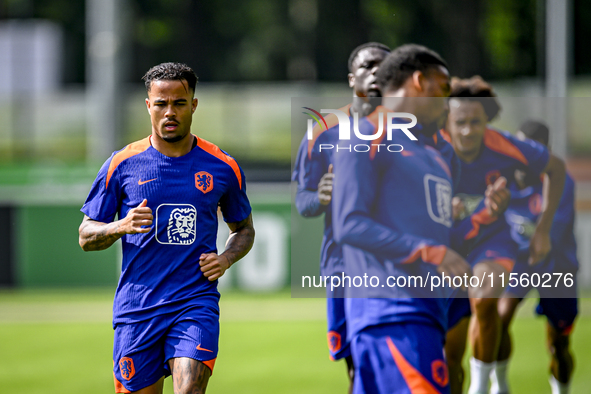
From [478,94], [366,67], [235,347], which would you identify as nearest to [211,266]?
[366,67]

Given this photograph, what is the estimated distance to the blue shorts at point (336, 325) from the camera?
4.74 m

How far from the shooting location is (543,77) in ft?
75.1

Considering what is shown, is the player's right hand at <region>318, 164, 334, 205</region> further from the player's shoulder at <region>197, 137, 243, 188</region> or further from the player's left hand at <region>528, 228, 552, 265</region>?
the player's left hand at <region>528, 228, 552, 265</region>

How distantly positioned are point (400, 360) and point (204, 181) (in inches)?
60.2

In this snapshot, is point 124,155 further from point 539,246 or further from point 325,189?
point 539,246

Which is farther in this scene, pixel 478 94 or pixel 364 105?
pixel 478 94

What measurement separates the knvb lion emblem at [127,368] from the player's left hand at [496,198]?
9.11 feet

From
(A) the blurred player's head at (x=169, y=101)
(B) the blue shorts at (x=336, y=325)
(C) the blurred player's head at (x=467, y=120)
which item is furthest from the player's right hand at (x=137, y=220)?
(C) the blurred player's head at (x=467, y=120)

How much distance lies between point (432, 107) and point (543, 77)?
67.1 ft

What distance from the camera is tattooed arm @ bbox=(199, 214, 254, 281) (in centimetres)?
420

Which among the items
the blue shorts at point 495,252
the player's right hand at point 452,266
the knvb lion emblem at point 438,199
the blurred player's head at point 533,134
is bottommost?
the blue shorts at point 495,252

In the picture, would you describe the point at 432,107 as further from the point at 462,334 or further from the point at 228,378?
the point at 228,378

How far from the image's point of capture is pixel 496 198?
538 centimetres

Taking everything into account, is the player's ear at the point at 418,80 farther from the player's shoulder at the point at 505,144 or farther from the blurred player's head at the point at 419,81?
the player's shoulder at the point at 505,144
